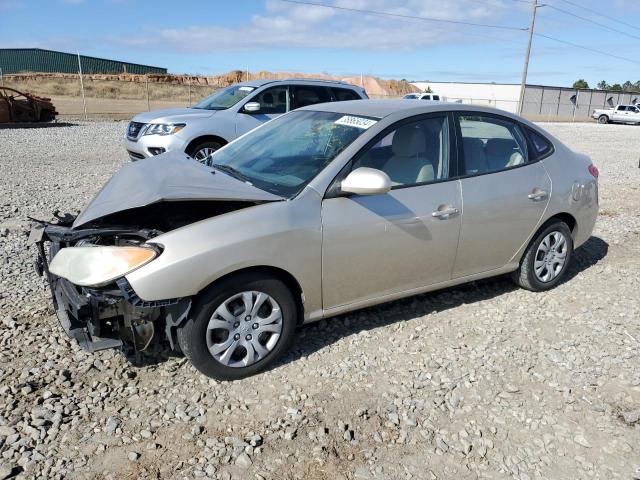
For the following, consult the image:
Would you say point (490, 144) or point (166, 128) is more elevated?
point (490, 144)

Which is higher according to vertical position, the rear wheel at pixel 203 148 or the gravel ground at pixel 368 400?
the rear wheel at pixel 203 148

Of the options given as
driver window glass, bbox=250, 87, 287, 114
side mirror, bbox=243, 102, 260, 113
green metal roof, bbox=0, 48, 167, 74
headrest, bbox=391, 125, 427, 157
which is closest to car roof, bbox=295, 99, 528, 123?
headrest, bbox=391, 125, 427, 157

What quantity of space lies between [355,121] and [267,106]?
5942 millimetres

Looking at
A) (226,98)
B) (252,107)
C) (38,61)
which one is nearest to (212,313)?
(252,107)

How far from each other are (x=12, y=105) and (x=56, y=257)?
18.2 metres

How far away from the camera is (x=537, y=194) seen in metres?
4.41

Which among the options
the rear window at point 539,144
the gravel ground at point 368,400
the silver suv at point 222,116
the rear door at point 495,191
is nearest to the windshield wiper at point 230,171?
the gravel ground at point 368,400

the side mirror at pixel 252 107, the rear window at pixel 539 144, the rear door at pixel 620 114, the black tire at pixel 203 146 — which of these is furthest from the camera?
the rear door at pixel 620 114

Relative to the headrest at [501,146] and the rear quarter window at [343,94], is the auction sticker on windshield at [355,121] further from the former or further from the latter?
the rear quarter window at [343,94]

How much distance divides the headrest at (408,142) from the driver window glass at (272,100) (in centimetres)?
588

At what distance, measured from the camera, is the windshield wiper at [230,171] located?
3.80 meters

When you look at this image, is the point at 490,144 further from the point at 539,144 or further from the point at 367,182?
the point at 367,182

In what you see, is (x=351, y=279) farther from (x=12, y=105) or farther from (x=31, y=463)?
(x=12, y=105)

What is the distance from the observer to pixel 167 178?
363 cm
